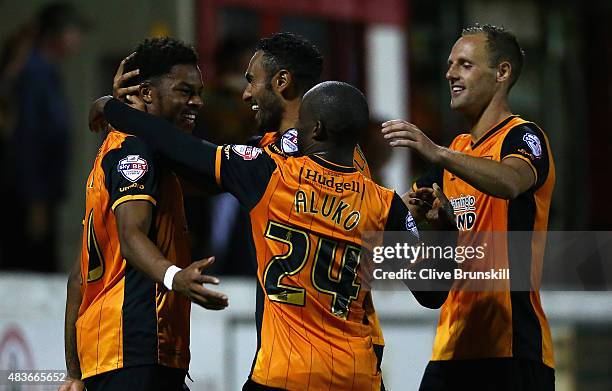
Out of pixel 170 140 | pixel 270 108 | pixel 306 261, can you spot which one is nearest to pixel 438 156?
pixel 306 261

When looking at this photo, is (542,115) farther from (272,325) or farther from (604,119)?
(272,325)

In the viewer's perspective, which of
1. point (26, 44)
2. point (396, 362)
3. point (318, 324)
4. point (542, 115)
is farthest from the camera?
point (542, 115)

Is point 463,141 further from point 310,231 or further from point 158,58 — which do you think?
point 158,58

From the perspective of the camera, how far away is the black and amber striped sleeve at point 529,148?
588 centimetres

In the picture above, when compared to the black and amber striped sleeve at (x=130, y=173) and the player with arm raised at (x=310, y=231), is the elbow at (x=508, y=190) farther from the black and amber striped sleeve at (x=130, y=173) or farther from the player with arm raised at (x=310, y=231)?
the black and amber striped sleeve at (x=130, y=173)

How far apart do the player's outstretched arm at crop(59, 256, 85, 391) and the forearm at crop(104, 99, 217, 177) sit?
0.72 meters

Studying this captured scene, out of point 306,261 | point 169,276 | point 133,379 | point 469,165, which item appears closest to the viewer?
point 169,276

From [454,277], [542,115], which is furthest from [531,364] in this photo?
[542,115]

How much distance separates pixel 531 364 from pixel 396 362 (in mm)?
3416

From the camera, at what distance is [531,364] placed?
236 inches

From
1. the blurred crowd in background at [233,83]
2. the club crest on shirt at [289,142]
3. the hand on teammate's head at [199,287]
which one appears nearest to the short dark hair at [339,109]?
the club crest on shirt at [289,142]

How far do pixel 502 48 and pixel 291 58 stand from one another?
1054mm

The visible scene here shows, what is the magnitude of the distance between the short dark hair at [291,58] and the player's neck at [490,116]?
83 centimetres

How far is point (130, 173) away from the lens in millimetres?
5398
